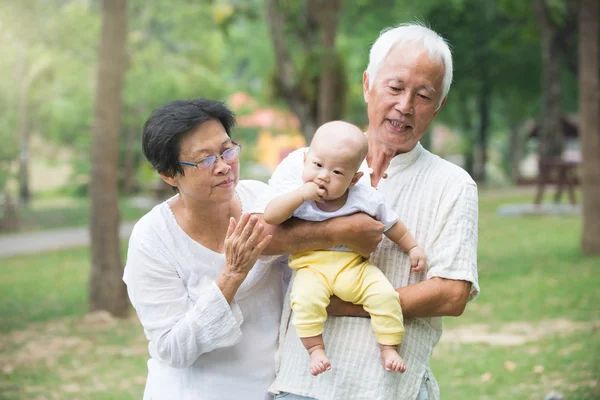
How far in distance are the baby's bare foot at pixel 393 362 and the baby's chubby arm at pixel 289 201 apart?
1.84 feet

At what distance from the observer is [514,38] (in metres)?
26.0


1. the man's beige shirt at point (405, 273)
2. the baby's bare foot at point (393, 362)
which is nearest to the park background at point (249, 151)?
the man's beige shirt at point (405, 273)

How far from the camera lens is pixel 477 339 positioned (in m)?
8.58

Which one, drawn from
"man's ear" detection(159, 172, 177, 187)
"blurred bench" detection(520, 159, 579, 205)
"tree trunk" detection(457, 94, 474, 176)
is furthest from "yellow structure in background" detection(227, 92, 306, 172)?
"man's ear" detection(159, 172, 177, 187)

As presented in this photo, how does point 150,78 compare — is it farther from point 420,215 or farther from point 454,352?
point 420,215

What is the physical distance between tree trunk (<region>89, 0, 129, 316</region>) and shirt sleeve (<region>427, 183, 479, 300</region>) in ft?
24.0

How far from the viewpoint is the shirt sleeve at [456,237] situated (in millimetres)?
2748

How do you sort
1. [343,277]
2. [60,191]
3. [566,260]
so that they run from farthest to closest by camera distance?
[60,191] < [566,260] < [343,277]

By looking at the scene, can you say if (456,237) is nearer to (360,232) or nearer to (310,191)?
(360,232)

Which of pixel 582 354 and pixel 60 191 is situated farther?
pixel 60 191

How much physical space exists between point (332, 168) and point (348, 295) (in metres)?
0.43

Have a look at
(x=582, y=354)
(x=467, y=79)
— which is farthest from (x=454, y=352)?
(x=467, y=79)

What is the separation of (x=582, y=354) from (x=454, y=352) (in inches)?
47.1

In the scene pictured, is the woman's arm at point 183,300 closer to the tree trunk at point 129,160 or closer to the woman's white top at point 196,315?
the woman's white top at point 196,315
